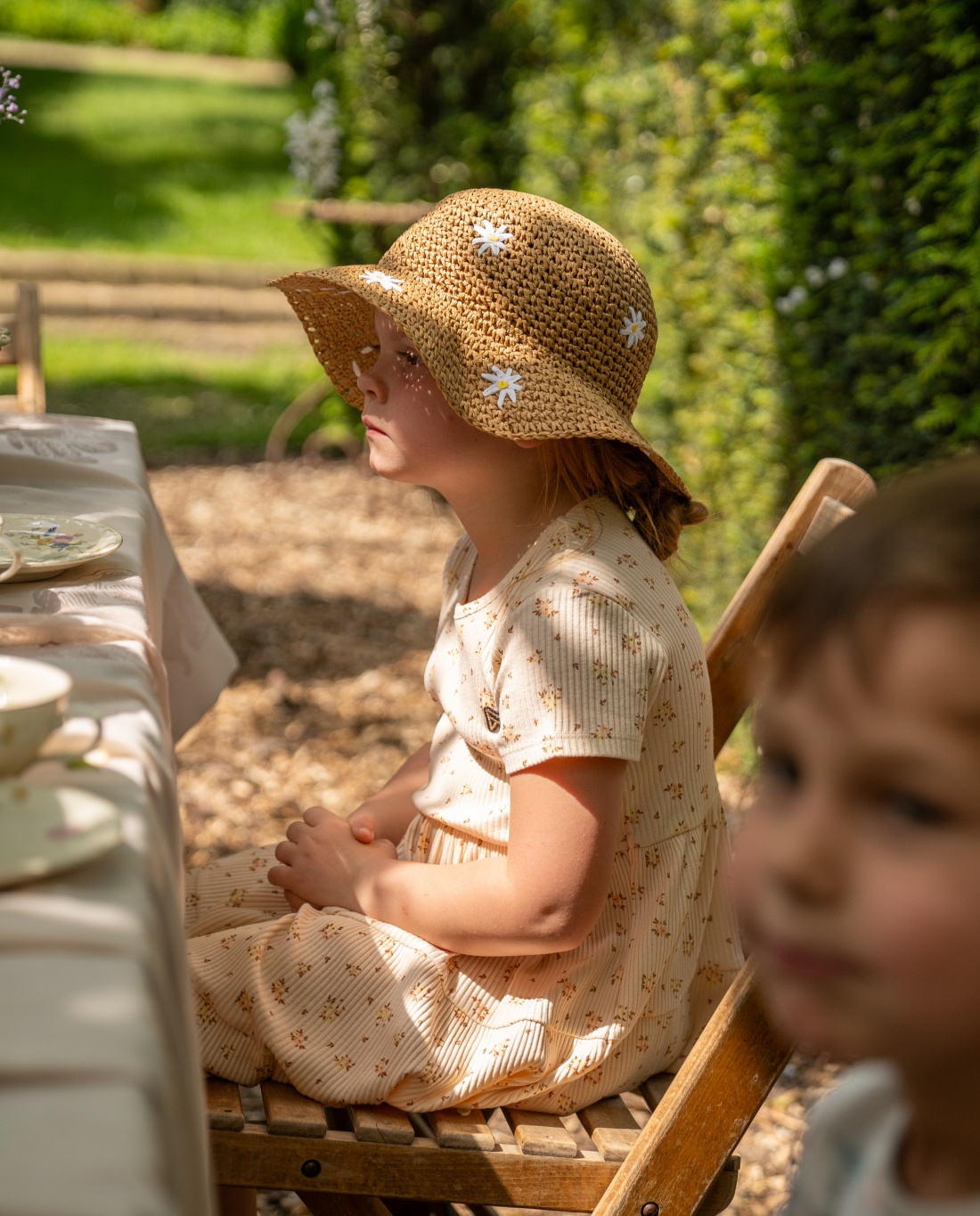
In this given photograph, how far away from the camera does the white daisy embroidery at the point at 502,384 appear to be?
4.77 feet

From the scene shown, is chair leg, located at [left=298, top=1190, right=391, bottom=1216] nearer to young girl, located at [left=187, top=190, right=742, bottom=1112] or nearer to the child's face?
young girl, located at [left=187, top=190, right=742, bottom=1112]

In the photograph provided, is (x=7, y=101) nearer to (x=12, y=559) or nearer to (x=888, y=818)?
(x=12, y=559)

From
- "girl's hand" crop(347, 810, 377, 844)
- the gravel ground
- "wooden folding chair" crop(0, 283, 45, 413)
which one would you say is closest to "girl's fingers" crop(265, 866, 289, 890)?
"girl's hand" crop(347, 810, 377, 844)

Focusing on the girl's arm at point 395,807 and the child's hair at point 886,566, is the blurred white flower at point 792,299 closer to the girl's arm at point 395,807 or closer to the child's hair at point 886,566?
the girl's arm at point 395,807

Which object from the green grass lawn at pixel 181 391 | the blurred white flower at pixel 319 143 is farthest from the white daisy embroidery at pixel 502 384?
the blurred white flower at pixel 319 143

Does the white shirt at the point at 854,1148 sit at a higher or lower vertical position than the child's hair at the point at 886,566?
lower

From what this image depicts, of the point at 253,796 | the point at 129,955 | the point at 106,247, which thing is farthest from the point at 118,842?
the point at 106,247

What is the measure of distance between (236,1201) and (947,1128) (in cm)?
114

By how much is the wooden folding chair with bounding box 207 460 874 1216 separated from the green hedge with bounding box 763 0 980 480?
207 centimetres

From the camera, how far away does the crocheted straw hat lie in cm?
146

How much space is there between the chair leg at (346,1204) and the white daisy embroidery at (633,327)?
1106mm

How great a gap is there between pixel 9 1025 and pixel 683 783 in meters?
0.94

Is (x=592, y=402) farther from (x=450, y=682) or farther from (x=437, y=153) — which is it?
(x=437, y=153)

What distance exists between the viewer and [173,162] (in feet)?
55.2
